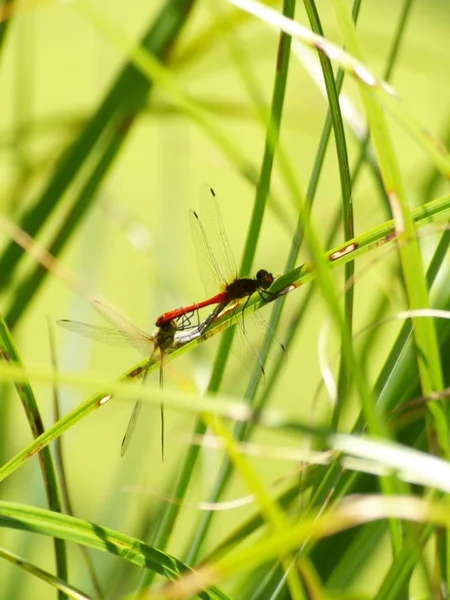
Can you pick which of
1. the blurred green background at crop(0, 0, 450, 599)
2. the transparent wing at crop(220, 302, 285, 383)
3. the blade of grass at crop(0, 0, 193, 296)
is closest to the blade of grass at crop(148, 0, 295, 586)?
the blurred green background at crop(0, 0, 450, 599)

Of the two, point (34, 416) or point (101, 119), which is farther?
point (101, 119)

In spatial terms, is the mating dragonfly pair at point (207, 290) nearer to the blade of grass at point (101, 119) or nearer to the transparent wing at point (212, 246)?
the transparent wing at point (212, 246)

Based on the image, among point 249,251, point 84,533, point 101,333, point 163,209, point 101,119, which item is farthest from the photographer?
point 163,209

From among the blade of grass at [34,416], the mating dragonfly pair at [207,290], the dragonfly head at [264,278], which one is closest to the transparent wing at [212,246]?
the mating dragonfly pair at [207,290]

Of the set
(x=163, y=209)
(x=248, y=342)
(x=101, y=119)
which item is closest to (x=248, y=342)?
(x=248, y=342)

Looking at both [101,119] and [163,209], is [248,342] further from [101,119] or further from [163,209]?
[163,209]

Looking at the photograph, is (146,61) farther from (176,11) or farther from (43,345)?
(43,345)

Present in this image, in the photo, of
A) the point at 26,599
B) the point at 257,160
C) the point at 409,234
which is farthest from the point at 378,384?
the point at 257,160
